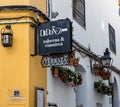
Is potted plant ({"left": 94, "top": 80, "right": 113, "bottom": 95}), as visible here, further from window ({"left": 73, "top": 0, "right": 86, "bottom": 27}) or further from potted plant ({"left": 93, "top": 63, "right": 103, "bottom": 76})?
window ({"left": 73, "top": 0, "right": 86, "bottom": 27})

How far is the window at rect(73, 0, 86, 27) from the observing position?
12961 millimetres

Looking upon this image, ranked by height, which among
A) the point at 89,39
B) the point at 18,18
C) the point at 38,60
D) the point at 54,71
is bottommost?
the point at 54,71

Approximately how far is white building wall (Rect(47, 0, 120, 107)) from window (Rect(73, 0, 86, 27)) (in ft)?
0.78

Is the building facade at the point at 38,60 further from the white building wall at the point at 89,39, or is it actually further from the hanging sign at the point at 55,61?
the hanging sign at the point at 55,61

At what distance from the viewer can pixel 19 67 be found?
9008 millimetres

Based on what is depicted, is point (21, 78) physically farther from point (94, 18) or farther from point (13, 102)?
point (94, 18)

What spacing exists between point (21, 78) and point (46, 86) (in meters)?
1.06

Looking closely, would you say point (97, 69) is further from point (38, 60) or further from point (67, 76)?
point (38, 60)

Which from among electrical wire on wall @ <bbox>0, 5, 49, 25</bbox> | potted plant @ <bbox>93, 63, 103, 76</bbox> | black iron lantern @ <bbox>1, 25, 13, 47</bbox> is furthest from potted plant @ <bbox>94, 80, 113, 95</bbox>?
black iron lantern @ <bbox>1, 25, 13, 47</bbox>

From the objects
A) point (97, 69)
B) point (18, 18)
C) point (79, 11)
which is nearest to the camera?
point (18, 18)

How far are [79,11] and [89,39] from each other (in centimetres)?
116

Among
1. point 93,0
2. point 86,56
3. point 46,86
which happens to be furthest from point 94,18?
point 46,86

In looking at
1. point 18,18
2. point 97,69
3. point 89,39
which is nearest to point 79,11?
point 89,39

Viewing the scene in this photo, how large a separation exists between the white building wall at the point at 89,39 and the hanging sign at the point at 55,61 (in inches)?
40.1
